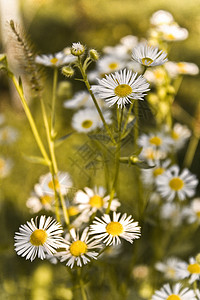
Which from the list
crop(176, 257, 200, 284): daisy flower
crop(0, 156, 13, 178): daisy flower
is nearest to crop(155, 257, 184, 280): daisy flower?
crop(176, 257, 200, 284): daisy flower

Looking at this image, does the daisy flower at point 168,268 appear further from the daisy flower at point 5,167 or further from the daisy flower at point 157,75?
the daisy flower at point 5,167

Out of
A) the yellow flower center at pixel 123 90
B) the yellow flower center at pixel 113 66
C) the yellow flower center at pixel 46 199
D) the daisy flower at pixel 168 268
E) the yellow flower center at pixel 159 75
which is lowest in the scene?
the daisy flower at pixel 168 268

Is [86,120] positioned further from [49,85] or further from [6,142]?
[49,85]

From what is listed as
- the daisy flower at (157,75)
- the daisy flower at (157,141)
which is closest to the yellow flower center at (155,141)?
the daisy flower at (157,141)

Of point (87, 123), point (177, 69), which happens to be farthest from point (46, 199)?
point (177, 69)

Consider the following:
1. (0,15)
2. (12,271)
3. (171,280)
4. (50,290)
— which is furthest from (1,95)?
(171,280)

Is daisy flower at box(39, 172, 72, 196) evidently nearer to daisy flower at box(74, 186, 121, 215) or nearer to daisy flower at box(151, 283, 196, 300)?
daisy flower at box(74, 186, 121, 215)
